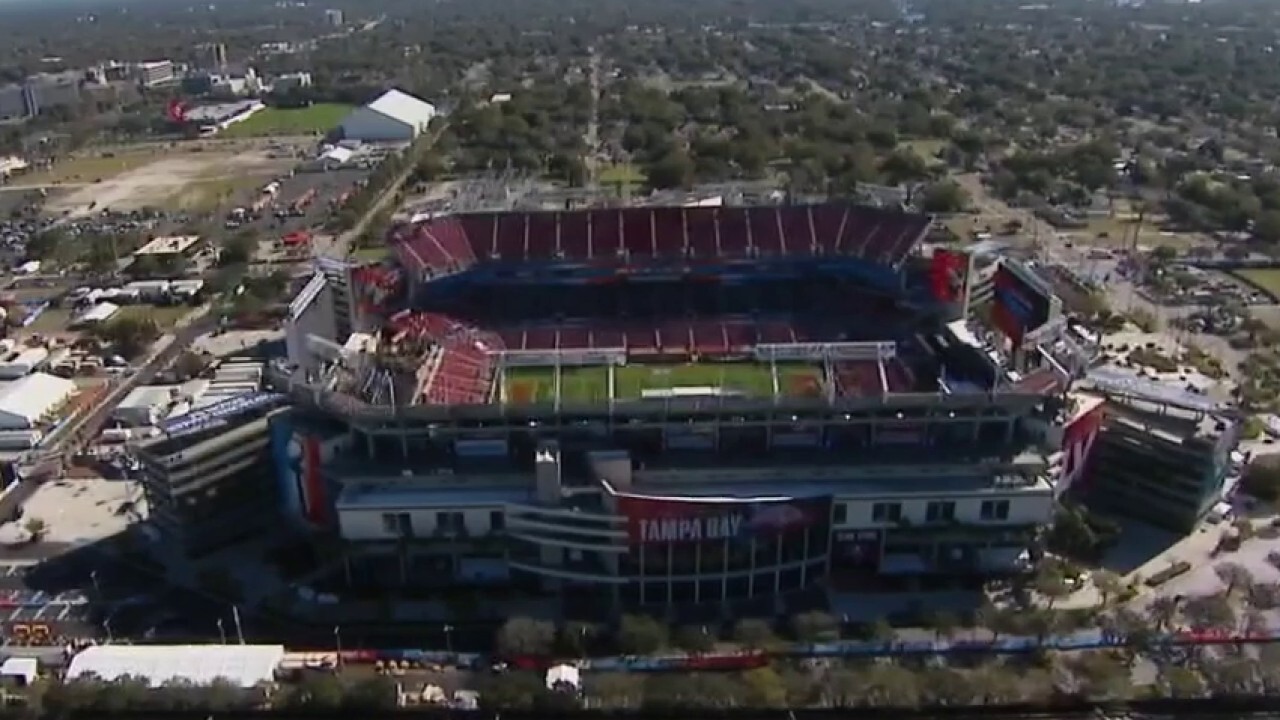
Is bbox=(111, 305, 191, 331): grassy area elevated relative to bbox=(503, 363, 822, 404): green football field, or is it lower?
lower

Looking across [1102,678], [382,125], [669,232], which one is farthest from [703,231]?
[382,125]

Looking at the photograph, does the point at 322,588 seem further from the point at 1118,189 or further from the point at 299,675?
the point at 1118,189

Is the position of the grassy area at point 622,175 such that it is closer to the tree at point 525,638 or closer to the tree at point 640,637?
the tree at point 640,637

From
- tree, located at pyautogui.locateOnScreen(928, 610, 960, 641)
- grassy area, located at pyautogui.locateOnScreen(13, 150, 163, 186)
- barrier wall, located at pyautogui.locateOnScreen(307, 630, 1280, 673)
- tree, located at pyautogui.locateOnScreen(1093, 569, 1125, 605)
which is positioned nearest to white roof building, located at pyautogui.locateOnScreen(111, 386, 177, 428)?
barrier wall, located at pyautogui.locateOnScreen(307, 630, 1280, 673)

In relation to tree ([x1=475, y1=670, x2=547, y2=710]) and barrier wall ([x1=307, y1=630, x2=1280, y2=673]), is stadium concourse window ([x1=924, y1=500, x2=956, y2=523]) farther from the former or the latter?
tree ([x1=475, y1=670, x2=547, y2=710])

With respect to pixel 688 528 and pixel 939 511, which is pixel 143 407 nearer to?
pixel 688 528

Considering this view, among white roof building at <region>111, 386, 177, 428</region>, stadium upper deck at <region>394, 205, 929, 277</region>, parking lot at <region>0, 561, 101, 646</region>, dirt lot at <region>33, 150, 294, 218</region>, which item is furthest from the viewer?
dirt lot at <region>33, 150, 294, 218</region>
